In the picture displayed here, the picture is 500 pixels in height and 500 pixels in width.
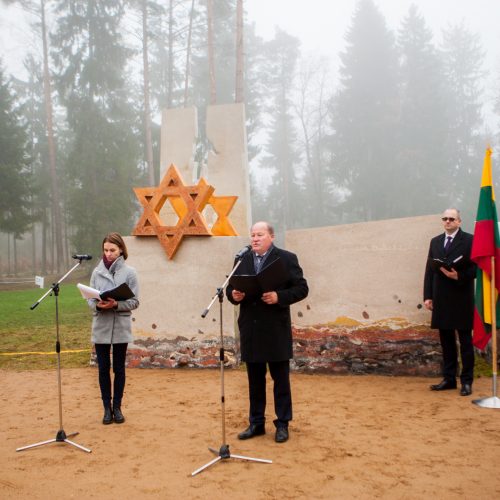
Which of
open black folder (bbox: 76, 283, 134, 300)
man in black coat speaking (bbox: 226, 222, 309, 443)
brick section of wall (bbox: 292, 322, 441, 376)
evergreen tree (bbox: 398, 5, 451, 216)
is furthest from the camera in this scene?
evergreen tree (bbox: 398, 5, 451, 216)

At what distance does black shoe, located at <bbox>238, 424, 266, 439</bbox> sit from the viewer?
414cm

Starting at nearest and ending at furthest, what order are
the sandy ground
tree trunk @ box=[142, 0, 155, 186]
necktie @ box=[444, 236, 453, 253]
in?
the sandy ground, necktie @ box=[444, 236, 453, 253], tree trunk @ box=[142, 0, 155, 186]

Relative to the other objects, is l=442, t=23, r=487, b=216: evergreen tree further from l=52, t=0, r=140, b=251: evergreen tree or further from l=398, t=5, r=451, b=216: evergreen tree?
l=52, t=0, r=140, b=251: evergreen tree

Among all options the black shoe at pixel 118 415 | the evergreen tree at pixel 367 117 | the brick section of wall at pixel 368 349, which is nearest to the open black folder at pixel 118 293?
the black shoe at pixel 118 415

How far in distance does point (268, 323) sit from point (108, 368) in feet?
5.33

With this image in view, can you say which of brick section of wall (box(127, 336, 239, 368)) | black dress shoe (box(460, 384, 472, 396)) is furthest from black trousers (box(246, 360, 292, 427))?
brick section of wall (box(127, 336, 239, 368))

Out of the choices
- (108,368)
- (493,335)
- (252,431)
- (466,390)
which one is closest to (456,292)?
(493,335)

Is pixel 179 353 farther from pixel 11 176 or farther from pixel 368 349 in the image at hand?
pixel 11 176

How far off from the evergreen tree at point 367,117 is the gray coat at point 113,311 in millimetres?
26993

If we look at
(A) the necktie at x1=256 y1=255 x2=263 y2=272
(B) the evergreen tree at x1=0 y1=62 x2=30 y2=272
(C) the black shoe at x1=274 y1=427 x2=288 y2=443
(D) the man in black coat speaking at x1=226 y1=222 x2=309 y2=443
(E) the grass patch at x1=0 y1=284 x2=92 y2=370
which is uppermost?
(B) the evergreen tree at x1=0 y1=62 x2=30 y2=272

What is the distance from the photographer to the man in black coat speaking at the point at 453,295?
5.37m

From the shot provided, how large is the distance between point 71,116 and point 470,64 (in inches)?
1174

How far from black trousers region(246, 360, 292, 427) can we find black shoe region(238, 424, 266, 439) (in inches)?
1.2

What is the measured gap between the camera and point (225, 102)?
3033 cm
